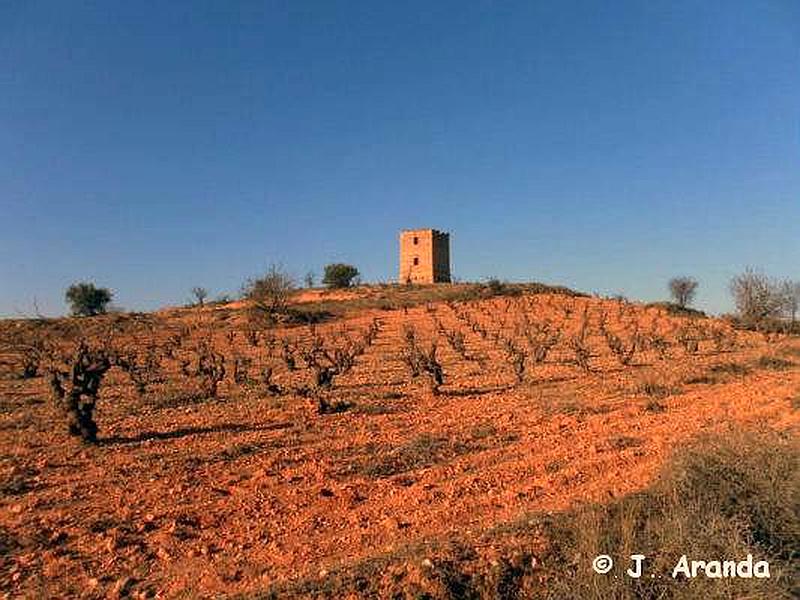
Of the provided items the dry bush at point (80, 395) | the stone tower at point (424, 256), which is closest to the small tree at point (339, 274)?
the stone tower at point (424, 256)

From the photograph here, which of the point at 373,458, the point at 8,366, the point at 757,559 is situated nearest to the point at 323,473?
the point at 373,458

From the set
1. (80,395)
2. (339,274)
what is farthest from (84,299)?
(80,395)

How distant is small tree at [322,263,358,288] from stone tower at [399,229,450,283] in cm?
468

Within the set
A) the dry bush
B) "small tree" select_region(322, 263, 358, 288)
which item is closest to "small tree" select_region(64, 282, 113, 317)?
"small tree" select_region(322, 263, 358, 288)

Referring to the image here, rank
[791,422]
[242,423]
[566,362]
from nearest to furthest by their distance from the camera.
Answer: [791,422], [242,423], [566,362]

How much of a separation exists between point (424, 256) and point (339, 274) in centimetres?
791

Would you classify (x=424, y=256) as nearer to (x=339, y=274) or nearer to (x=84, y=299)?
(x=339, y=274)

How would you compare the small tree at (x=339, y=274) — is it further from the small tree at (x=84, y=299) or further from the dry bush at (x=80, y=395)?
the dry bush at (x=80, y=395)

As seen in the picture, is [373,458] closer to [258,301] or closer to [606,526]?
[606,526]

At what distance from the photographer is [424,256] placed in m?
66.7

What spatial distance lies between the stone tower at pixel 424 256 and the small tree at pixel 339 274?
4676 millimetres

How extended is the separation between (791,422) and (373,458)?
610cm

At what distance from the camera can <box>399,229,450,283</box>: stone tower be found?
6612cm

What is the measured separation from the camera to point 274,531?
22.7ft
